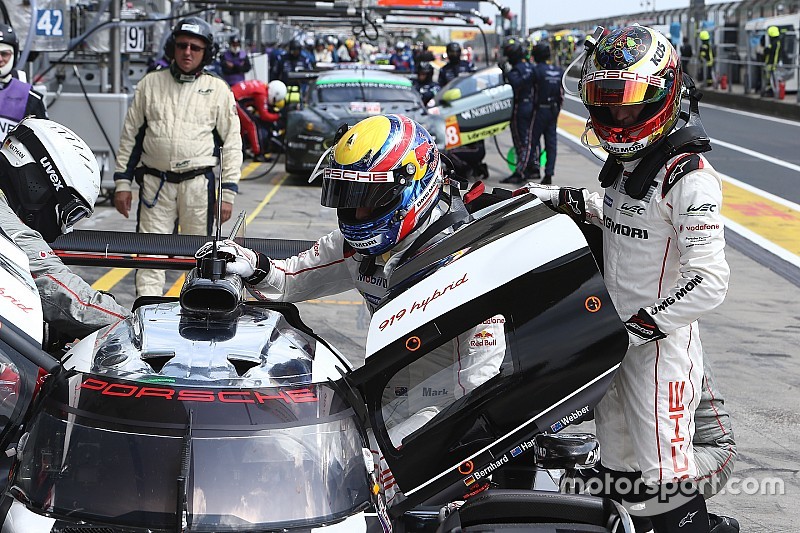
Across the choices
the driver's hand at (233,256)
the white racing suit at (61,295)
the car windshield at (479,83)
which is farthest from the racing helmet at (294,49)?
the white racing suit at (61,295)

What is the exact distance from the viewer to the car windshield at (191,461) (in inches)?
120

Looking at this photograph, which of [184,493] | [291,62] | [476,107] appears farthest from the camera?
[291,62]

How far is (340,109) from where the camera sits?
1789 centimetres

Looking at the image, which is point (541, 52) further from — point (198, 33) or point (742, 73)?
point (742, 73)

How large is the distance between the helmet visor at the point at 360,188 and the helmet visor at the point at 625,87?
829mm

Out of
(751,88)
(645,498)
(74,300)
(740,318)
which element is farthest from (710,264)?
(751,88)

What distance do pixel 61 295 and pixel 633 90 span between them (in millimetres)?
2154

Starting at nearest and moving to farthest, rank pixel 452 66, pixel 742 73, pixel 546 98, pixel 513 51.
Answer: pixel 546 98, pixel 513 51, pixel 452 66, pixel 742 73

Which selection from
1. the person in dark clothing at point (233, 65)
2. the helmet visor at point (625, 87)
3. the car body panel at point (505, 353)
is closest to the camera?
the car body panel at point (505, 353)

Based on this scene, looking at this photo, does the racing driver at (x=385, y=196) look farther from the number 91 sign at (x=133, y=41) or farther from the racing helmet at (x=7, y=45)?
the number 91 sign at (x=133, y=41)

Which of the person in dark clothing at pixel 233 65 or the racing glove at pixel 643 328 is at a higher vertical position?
the person in dark clothing at pixel 233 65

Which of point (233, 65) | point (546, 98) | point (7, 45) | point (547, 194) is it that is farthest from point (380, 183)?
point (233, 65)

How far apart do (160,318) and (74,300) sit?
2.05 feet
